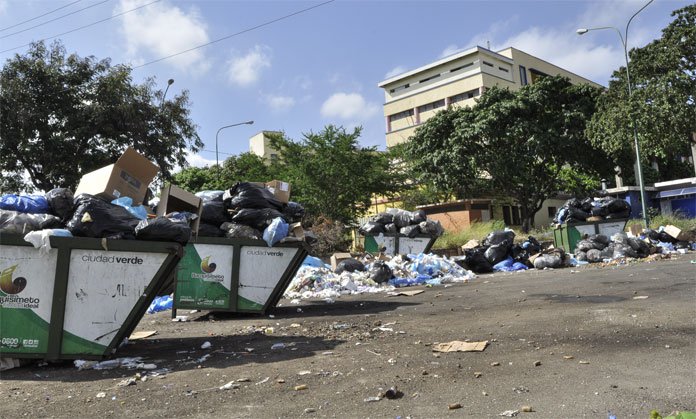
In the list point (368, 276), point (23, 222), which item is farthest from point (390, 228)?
point (23, 222)

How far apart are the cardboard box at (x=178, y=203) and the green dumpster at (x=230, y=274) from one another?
1.80ft

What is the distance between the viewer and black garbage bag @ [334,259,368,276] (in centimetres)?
982

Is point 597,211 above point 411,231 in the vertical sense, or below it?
above

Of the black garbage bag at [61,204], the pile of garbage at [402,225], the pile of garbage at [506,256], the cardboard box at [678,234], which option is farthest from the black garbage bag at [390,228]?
the black garbage bag at [61,204]

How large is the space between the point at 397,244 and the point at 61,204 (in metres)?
8.75

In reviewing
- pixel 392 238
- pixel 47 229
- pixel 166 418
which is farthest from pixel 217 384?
pixel 392 238

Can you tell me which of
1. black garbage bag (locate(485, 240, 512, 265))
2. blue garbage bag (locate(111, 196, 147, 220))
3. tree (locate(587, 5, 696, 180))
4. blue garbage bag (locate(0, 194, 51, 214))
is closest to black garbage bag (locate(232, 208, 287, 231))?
blue garbage bag (locate(111, 196, 147, 220))

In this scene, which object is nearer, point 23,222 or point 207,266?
point 23,222

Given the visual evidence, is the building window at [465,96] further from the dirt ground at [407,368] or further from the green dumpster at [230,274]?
the green dumpster at [230,274]

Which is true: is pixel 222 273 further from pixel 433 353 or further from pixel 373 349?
pixel 433 353

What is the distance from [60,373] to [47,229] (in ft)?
3.66

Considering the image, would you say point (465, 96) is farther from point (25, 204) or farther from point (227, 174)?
point (25, 204)

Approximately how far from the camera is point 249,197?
6625 mm

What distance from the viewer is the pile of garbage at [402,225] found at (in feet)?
40.2
